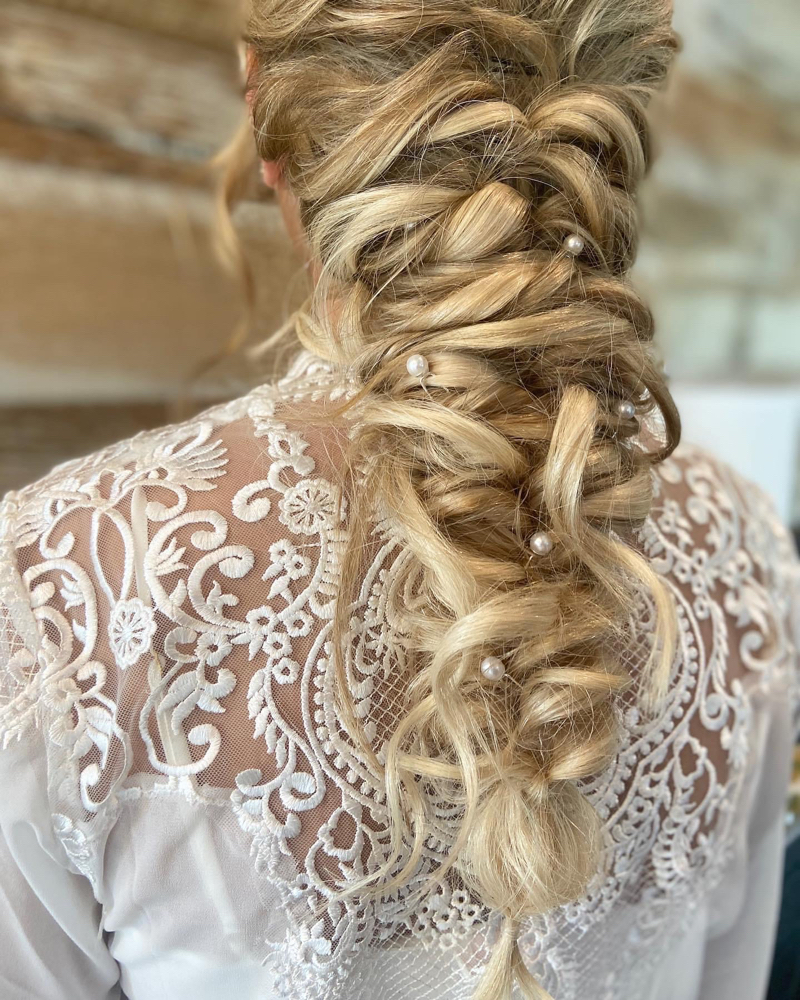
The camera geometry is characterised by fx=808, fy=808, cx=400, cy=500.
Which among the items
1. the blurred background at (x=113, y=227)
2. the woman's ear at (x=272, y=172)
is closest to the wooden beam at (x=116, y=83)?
the blurred background at (x=113, y=227)

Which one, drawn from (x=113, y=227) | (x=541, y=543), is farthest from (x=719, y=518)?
(x=113, y=227)

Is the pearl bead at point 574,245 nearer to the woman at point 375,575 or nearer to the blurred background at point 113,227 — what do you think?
the woman at point 375,575

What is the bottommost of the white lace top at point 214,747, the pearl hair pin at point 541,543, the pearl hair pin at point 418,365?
the white lace top at point 214,747

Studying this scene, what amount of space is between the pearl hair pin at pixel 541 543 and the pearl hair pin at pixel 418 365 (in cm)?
13

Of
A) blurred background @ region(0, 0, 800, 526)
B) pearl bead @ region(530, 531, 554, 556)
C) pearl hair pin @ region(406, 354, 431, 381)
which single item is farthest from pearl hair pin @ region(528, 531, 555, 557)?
blurred background @ region(0, 0, 800, 526)

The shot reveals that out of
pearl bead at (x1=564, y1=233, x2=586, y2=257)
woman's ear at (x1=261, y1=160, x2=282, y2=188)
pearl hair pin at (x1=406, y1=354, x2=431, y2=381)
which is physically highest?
pearl bead at (x1=564, y1=233, x2=586, y2=257)

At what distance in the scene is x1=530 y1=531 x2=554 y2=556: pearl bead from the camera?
0.52 meters

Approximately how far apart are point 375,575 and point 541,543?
112 mm

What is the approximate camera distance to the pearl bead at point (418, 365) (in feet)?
1.66

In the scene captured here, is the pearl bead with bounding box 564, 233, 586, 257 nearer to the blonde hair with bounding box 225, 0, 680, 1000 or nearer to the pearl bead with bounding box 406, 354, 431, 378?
the blonde hair with bounding box 225, 0, 680, 1000

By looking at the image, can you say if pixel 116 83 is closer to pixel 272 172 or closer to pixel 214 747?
pixel 272 172

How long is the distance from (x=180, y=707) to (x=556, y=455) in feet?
0.92

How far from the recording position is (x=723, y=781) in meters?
0.70

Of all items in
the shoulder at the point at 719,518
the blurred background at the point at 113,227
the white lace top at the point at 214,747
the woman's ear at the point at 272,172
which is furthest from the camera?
the blurred background at the point at 113,227
